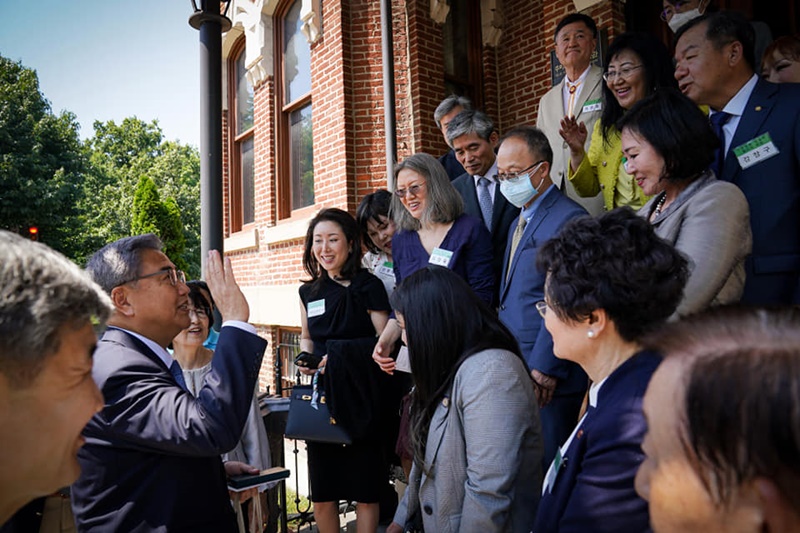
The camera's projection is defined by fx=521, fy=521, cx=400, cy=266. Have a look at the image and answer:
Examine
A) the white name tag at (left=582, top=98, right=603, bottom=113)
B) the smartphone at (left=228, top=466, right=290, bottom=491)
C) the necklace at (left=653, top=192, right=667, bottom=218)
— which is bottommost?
the smartphone at (left=228, top=466, right=290, bottom=491)

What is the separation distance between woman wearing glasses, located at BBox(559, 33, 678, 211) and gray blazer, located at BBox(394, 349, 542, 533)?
1.61 meters

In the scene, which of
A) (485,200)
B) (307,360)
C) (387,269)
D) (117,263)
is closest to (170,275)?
(117,263)

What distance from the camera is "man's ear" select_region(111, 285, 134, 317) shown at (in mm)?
1960

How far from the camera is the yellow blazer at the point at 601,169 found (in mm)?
3145

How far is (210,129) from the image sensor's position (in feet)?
11.0

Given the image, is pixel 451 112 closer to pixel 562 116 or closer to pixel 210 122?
pixel 562 116

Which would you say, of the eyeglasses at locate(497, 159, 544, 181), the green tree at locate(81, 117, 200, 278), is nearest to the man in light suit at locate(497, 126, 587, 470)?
the eyeglasses at locate(497, 159, 544, 181)

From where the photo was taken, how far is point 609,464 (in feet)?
4.33

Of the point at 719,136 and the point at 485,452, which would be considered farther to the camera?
the point at 719,136

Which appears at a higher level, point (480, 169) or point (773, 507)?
point (480, 169)

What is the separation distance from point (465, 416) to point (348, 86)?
5451mm

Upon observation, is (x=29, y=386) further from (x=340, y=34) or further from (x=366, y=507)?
(x=340, y=34)

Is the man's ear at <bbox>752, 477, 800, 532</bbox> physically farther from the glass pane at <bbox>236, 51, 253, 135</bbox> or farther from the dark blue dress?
the glass pane at <bbox>236, 51, 253, 135</bbox>

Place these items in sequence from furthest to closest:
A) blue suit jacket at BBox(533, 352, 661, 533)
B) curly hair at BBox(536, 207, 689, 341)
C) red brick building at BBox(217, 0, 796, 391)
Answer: red brick building at BBox(217, 0, 796, 391), curly hair at BBox(536, 207, 689, 341), blue suit jacket at BBox(533, 352, 661, 533)
